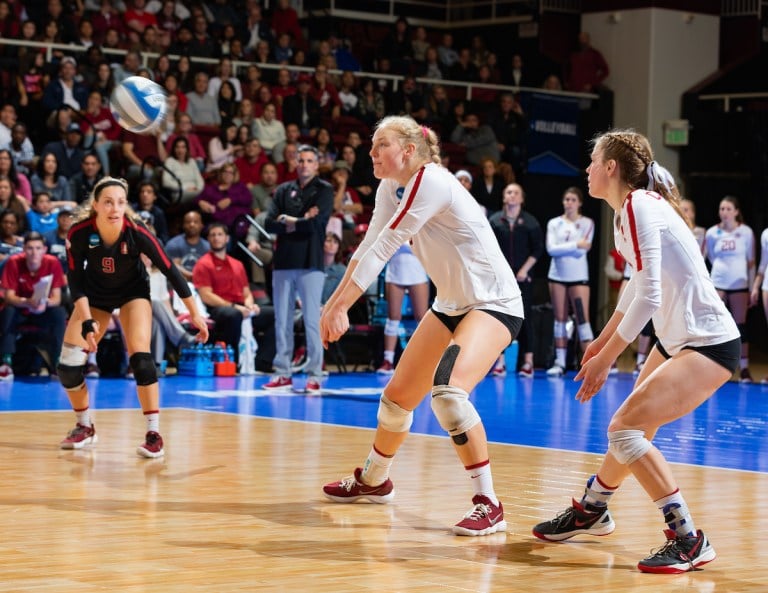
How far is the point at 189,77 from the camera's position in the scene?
17.5 m

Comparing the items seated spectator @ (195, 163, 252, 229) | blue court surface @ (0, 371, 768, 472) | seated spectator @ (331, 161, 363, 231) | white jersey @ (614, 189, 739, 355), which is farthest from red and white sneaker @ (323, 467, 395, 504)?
seated spectator @ (331, 161, 363, 231)

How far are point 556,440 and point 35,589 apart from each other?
18.0 ft

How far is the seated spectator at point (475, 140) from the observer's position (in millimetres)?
19656

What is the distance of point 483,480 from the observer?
19.7 ft

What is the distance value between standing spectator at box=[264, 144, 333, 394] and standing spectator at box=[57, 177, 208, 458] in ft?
12.8

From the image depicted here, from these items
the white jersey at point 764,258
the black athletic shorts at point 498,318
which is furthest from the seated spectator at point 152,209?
the black athletic shorts at point 498,318

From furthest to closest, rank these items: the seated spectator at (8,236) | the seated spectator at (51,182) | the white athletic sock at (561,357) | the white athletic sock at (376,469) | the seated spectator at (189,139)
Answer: the seated spectator at (189,139) → the white athletic sock at (561,357) → the seated spectator at (51,182) → the seated spectator at (8,236) → the white athletic sock at (376,469)

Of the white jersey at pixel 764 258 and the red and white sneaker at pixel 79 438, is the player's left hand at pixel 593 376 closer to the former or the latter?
the red and white sneaker at pixel 79 438

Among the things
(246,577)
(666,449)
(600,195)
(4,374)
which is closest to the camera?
(246,577)

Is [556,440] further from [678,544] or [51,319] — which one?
[51,319]

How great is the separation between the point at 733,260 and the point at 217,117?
671cm

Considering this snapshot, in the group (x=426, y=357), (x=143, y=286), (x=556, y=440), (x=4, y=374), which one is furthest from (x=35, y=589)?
(x=4, y=374)

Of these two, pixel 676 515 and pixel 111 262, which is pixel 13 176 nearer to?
pixel 111 262

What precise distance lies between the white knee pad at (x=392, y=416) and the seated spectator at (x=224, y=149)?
10415mm
